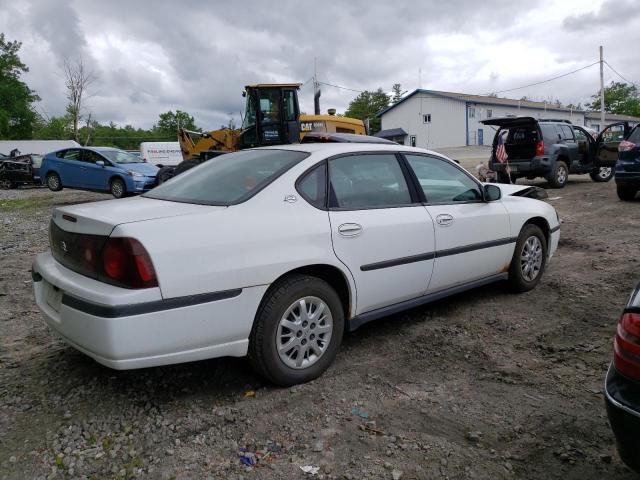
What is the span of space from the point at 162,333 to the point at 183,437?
1.85 ft

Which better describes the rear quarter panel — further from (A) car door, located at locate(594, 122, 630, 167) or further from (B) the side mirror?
(A) car door, located at locate(594, 122, 630, 167)

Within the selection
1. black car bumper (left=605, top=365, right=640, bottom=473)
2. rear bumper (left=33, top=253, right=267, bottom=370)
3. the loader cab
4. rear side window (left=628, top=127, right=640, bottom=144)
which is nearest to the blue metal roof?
the loader cab

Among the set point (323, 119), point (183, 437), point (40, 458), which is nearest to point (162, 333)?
point (183, 437)

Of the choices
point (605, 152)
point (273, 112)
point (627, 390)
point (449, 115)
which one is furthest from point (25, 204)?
point (449, 115)

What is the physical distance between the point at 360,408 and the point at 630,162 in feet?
29.8

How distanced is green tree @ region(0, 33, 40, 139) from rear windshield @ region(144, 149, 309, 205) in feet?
189

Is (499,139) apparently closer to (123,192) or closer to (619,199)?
(619,199)

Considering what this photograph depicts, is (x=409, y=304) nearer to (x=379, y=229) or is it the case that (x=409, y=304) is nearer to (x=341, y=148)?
(x=379, y=229)

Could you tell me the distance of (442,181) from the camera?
4.11 meters

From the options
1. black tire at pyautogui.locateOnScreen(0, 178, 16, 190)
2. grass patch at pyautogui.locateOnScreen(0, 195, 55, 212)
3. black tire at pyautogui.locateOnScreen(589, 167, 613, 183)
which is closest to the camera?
grass patch at pyautogui.locateOnScreen(0, 195, 55, 212)

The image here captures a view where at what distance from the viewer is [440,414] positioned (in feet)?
9.05

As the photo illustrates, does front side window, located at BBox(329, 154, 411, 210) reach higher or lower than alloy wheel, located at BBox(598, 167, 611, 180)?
higher

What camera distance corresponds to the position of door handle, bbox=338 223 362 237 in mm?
3162

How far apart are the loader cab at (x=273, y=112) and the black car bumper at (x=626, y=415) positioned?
10195 millimetres
